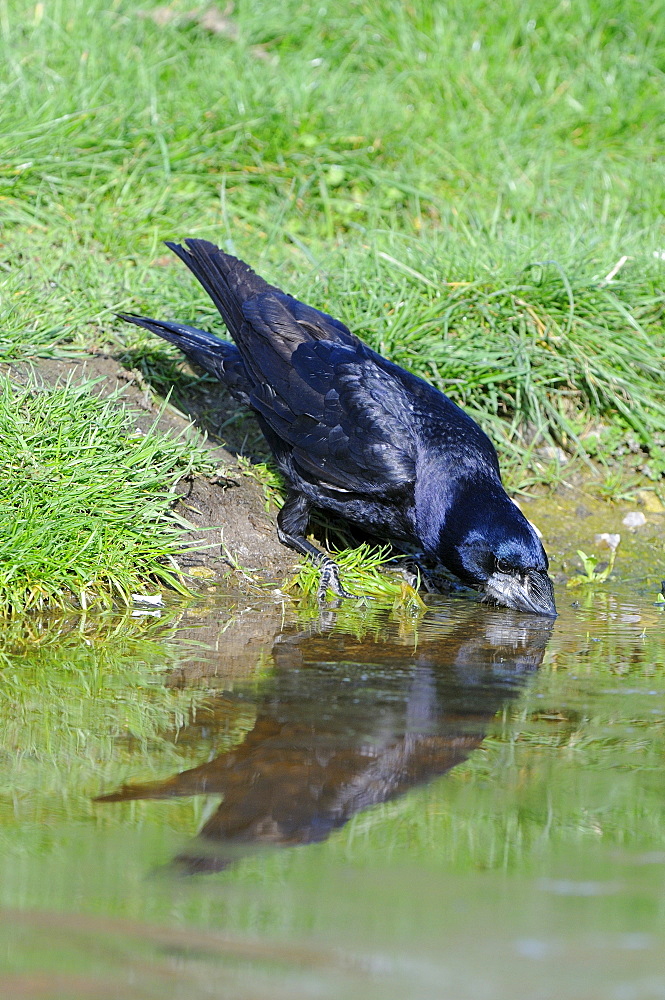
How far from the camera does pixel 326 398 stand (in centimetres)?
449

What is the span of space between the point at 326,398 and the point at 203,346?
0.81 meters

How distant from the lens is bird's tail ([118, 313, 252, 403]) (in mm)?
4855

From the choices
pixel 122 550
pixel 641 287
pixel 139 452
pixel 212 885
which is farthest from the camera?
pixel 641 287

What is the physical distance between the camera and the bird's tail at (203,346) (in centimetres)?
486

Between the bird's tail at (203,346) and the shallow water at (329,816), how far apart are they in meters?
1.66

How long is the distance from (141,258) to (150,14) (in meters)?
2.85

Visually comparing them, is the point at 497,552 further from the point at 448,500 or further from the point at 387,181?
the point at 387,181

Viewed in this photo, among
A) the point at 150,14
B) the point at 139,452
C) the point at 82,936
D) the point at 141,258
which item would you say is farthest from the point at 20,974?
the point at 150,14

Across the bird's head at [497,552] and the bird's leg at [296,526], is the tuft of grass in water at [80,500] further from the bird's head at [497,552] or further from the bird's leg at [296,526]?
the bird's head at [497,552]

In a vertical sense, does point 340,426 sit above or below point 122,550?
above

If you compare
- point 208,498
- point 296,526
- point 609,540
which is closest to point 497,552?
point 296,526

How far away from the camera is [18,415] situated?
13.9 feet

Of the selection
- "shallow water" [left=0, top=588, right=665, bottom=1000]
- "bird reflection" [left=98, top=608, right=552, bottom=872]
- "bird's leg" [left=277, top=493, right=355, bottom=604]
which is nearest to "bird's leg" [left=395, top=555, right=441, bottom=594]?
"bird's leg" [left=277, top=493, right=355, bottom=604]

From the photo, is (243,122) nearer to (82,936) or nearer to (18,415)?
(18,415)
